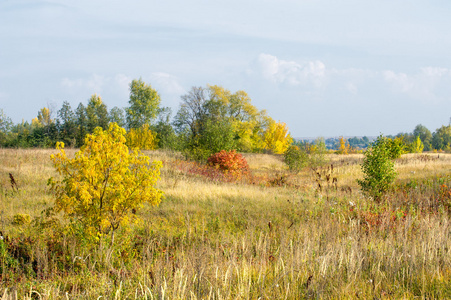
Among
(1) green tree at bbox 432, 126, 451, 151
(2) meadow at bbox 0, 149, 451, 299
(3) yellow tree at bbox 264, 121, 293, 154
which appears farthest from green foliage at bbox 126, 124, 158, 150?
(1) green tree at bbox 432, 126, 451, 151

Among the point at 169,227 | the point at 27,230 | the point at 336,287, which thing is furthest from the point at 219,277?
the point at 27,230

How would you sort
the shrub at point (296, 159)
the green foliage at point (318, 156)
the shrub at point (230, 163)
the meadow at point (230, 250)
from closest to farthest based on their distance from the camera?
the meadow at point (230, 250)
the shrub at point (230, 163)
the shrub at point (296, 159)
the green foliage at point (318, 156)

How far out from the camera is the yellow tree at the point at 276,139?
51.1 metres

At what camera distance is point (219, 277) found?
4207mm

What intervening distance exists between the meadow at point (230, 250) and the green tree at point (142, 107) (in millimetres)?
37929

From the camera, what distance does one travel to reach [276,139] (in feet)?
174

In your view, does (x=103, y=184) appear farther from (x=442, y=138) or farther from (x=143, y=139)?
(x=442, y=138)

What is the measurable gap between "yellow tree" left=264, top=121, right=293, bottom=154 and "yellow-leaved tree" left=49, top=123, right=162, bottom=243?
45881mm

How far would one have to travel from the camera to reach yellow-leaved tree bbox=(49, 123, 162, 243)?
5430 millimetres

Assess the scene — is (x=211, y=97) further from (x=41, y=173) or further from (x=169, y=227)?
(x=169, y=227)

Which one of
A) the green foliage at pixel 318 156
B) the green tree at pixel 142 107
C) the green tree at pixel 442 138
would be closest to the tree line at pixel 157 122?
the green tree at pixel 142 107

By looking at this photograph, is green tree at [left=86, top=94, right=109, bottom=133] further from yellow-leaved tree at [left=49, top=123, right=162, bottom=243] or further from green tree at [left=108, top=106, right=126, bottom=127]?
yellow-leaved tree at [left=49, top=123, right=162, bottom=243]

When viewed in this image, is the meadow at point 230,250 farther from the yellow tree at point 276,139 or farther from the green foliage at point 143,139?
the yellow tree at point 276,139

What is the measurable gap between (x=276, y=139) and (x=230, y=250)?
48.8 m
